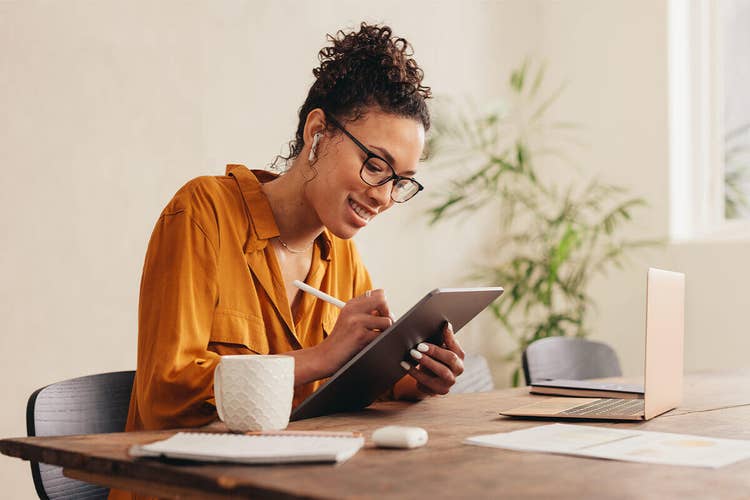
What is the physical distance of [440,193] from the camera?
3932 mm

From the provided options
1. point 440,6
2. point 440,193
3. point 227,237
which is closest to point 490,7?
point 440,6

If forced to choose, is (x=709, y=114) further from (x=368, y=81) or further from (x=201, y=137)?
(x=368, y=81)

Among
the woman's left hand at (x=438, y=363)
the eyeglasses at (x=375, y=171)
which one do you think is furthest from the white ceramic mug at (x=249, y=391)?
the eyeglasses at (x=375, y=171)

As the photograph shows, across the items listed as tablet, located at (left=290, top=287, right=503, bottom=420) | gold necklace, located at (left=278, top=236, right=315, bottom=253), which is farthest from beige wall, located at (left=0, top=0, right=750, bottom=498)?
tablet, located at (left=290, top=287, right=503, bottom=420)

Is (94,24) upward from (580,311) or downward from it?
upward

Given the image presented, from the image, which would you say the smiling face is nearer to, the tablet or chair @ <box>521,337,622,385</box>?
the tablet

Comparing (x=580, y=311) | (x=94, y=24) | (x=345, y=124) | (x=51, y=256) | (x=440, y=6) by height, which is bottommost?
(x=580, y=311)

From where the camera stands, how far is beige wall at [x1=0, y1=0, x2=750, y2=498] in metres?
2.61

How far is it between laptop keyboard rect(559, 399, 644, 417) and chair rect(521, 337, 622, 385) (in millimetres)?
732

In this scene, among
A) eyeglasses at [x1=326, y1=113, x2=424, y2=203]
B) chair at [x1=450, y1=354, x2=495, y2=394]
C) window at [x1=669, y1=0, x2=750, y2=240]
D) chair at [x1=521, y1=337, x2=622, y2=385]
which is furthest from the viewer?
window at [x1=669, y1=0, x2=750, y2=240]

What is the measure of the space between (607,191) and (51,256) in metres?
2.55

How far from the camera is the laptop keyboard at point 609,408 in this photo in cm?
142

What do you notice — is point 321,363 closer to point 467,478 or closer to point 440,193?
point 467,478

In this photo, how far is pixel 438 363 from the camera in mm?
1565
